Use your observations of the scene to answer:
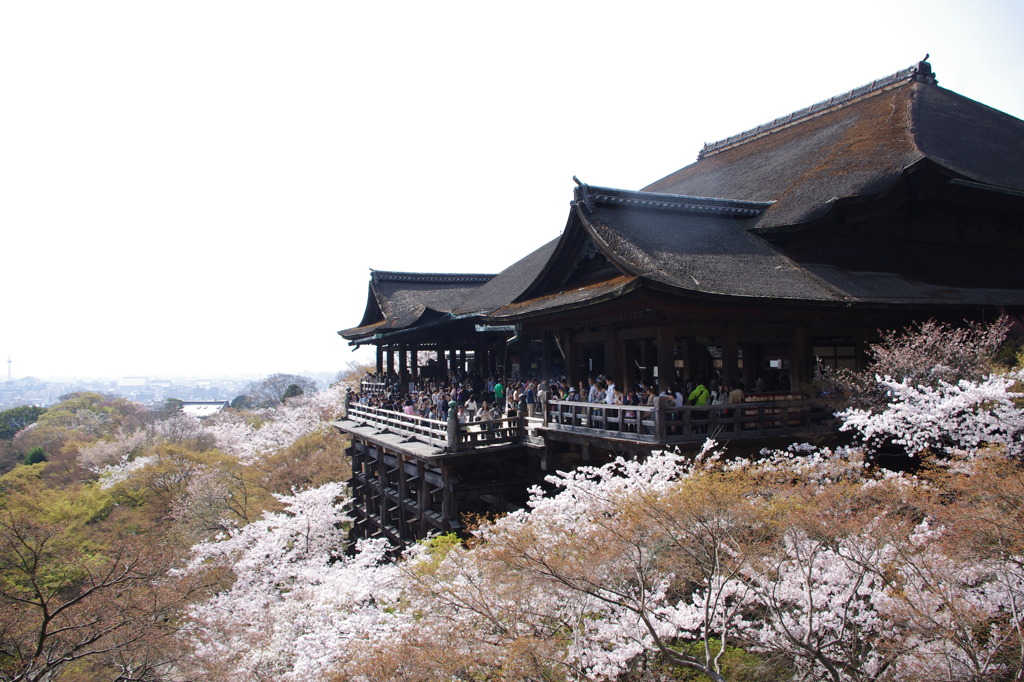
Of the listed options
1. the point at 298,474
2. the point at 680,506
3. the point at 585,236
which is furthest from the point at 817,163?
the point at 298,474

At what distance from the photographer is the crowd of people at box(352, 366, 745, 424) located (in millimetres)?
12078

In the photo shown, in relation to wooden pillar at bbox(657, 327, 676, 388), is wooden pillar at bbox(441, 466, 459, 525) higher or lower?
lower

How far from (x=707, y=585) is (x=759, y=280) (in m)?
7.10

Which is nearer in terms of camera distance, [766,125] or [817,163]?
[817,163]

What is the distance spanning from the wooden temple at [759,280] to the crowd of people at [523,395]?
38cm

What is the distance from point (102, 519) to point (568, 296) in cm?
2760

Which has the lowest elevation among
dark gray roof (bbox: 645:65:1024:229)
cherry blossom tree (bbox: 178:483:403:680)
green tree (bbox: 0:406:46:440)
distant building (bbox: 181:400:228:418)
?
distant building (bbox: 181:400:228:418)

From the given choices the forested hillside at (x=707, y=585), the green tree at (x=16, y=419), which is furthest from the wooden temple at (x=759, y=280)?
the green tree at (x=16, y=419)

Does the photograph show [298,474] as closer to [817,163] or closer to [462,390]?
[462,390]

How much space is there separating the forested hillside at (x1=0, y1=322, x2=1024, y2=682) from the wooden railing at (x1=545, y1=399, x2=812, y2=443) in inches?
18.2

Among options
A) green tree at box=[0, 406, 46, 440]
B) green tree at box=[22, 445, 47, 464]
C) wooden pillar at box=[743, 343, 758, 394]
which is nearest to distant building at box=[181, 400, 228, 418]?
green tree at box=[0, 406, 46, 440]

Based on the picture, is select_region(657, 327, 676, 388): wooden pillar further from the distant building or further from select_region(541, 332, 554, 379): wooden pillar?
the distant building

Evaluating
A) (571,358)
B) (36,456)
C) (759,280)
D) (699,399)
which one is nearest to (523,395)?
(571,358)

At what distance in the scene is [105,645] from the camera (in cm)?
1395
